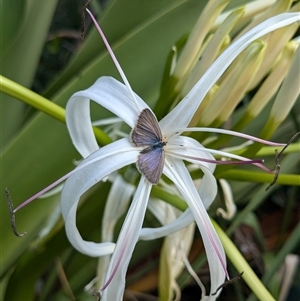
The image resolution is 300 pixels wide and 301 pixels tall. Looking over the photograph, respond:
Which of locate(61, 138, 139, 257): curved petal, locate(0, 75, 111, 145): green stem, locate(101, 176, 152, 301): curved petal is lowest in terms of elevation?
locate(101, 176, 152, 301): curved petal

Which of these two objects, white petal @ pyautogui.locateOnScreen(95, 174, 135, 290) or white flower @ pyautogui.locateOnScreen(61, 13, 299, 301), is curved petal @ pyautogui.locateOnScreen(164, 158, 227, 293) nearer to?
white flower @ pyautogui.locateOnScreen(61, 13, 299, 301)

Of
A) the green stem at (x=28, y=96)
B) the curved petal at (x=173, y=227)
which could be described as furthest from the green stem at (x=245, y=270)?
the green stem at (x=28, y=96)

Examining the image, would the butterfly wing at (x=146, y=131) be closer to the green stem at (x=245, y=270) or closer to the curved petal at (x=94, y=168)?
the curved petal at (x=94, y=168)

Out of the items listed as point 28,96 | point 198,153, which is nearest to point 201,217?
point 198,153

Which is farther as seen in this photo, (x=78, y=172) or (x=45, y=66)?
(x=45, y=66)

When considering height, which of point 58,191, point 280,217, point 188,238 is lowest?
point 280,217

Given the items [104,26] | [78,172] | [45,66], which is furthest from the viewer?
[45,66]

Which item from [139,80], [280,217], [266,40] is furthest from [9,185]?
[280,217]

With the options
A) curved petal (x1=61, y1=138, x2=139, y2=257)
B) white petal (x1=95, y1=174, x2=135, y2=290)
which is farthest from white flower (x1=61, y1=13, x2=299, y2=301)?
white petal (x1=95, y1=174, x2=135, y2=290)

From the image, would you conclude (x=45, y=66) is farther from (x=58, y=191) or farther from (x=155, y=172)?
(x=155, y=172)

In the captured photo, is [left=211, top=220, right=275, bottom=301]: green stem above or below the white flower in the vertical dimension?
below
